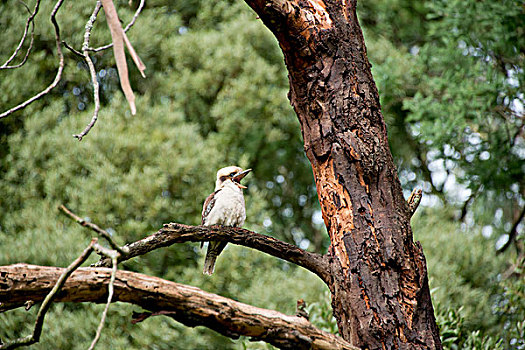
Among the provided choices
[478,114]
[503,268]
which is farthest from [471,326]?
[478,114]

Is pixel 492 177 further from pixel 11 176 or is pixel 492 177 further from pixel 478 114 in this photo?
pixel 11 176

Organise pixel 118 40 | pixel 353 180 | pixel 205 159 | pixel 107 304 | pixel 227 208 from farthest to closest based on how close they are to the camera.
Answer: pixel 205 159
pixel 227 208
pixel 353 180
pixel 118 40
pixel 107 304

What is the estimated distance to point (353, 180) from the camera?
1.81 meters

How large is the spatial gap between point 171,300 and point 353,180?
712 millimetres

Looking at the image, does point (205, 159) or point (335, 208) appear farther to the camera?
point (205, 159)

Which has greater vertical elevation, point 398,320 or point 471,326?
point 471,326

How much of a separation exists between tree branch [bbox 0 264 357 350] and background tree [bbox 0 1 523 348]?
2.10m

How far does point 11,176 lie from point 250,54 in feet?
8.96

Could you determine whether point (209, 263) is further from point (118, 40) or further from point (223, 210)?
point (118, 40)

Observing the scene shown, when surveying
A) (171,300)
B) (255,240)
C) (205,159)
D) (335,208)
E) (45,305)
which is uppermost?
(205,159)

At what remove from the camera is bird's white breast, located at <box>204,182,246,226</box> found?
9.33 ft

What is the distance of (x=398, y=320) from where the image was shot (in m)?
1.66

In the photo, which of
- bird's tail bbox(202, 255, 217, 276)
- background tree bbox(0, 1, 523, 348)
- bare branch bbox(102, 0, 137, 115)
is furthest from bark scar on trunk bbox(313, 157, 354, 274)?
background tree bbox(0, 1, 523, 348)

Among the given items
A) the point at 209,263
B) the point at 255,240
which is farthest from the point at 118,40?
the point at 209,263
